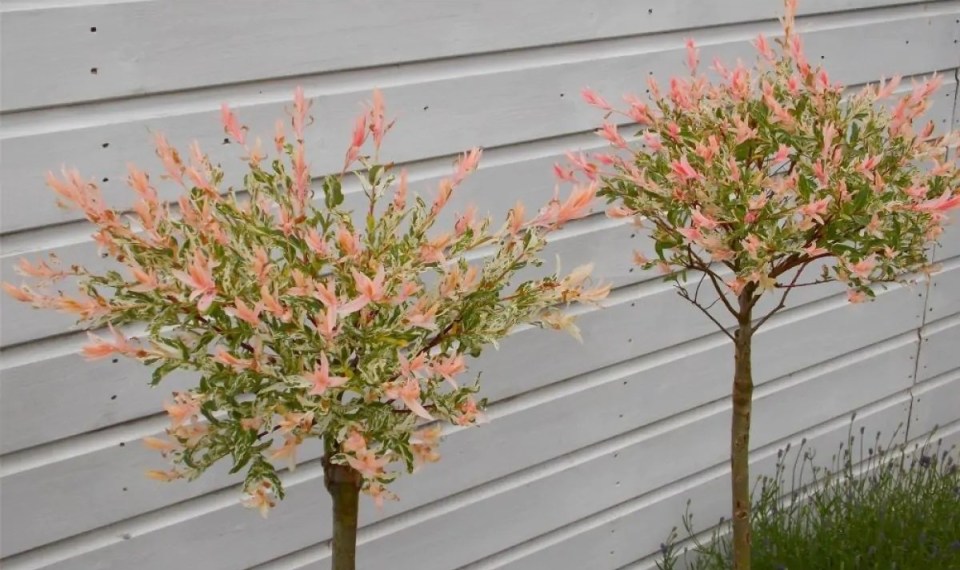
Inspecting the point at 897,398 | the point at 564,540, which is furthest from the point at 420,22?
the point at 897,398

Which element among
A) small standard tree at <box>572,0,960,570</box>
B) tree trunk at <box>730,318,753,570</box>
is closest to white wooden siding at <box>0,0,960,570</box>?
small standard tree at <box>572,0,960,570</box>

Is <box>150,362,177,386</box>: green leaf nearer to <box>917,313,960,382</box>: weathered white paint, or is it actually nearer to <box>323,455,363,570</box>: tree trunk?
<box>323,455,363,570</box>: tree trunk

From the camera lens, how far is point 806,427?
146 inches

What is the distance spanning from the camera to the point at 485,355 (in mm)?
2805

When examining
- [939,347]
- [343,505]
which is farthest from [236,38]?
[939,347]

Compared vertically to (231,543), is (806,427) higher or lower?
lower

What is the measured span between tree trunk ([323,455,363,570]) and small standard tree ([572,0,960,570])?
2.52 feet

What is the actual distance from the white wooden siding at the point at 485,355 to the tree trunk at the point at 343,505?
21.6 inches

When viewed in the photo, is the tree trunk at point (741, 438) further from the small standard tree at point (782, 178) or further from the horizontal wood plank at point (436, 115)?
the horizontal wood plank at point (436, 115)

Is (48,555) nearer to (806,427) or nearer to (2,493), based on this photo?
(2,493)

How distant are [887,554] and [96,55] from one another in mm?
2422

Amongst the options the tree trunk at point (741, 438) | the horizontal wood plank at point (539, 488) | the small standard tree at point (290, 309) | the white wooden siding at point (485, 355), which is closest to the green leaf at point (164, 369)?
the small standard tree at point (290, 309)

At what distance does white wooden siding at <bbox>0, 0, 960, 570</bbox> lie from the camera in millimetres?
2152

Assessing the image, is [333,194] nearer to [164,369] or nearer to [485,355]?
A: [164,369]
